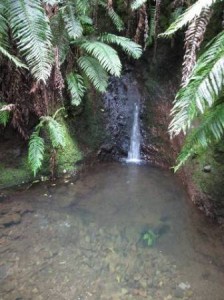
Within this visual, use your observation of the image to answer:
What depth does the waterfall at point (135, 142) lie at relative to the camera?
518 cm

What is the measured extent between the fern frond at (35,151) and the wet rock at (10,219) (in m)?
0.53

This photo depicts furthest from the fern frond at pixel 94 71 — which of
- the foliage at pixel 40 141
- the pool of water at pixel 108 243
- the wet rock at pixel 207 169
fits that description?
the wet rock at pixel 207 169

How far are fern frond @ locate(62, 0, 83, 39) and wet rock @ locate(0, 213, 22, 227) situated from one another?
218 centimetres

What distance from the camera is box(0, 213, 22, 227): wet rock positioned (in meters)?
3.72

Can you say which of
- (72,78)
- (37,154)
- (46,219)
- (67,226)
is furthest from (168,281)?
(72,78)

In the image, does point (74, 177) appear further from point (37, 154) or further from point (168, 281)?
point (168, 281)

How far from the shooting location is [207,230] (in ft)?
11.8

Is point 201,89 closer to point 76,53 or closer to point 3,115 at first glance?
point 3,115

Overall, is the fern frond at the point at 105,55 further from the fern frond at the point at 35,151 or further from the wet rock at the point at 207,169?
the wet rock at the point at 207,169

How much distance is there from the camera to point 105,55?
440 cm

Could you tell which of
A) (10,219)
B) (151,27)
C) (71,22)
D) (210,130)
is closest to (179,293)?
(210,130)

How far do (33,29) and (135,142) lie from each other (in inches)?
94.1

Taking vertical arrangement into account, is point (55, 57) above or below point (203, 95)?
above

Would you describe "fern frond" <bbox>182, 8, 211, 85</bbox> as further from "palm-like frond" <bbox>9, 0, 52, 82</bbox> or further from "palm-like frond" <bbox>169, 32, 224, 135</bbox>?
"palm-like frond" <bbox>9, 0, 52, 82</bbox>
